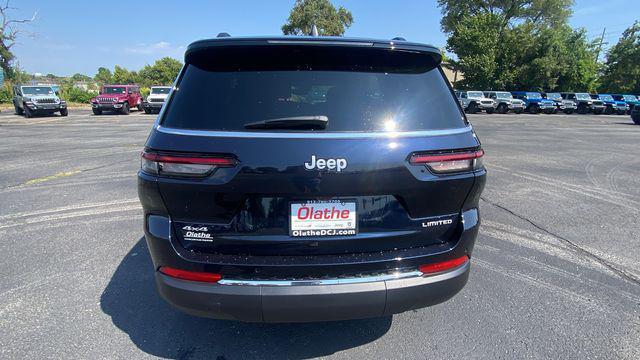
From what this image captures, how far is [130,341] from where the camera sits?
8.45ft

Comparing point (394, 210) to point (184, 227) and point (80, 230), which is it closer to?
point (184, 227)

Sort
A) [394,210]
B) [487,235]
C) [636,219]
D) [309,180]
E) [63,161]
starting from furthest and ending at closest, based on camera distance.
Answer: [63,161] < [636,219] < [487,235] < [394,210] < [309,180]

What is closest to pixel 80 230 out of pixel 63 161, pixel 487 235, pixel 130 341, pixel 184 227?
pixel 130 341

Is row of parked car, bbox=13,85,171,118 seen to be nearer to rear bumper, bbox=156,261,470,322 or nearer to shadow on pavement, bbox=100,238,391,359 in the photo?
shadow on pavement, bbox=100,238,391,359

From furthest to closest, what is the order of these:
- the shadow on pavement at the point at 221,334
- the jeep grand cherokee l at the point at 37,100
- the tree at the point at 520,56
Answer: the tree at the point at 520,56, the jeep grand cherokee l at the point at 37,100, the shadow on pavement at the point at 221,334

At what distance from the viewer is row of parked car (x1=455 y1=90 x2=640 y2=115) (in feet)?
110

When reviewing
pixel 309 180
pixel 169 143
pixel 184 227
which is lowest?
pixel 184 227

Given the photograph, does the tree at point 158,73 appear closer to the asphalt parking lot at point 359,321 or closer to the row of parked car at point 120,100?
the row of parked car at point 120,100

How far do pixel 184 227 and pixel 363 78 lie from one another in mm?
1330

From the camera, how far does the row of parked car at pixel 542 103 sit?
3347 centimetres

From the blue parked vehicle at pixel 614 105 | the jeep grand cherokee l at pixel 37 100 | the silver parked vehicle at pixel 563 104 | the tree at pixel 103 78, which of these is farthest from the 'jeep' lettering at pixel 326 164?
the tree at pixel 103 78

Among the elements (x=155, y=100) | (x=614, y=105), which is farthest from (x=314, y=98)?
(x=614, y=105)

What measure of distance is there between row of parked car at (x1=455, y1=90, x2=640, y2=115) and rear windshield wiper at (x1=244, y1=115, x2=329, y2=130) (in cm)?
3398

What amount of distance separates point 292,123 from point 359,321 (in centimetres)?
159
